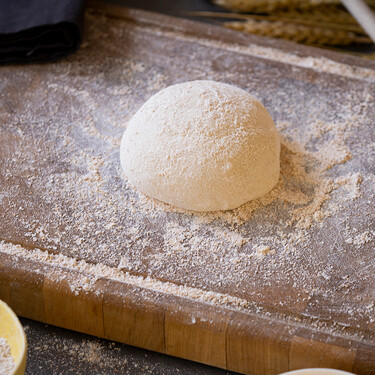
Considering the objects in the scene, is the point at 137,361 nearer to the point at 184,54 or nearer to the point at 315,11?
the point at 184,54

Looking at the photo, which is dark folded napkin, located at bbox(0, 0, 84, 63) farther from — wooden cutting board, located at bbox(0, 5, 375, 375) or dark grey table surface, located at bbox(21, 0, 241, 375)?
dark grey table surface, located at bbox(21, 0, 241, 375)

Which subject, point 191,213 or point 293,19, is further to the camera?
point 293,19

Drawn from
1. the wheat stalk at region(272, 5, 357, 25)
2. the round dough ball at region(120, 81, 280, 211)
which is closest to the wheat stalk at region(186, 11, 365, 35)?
the wheat stalk at region(272, 5, 357, 25)

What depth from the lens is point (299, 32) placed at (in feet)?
6.71

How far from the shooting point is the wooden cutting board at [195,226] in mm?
1068

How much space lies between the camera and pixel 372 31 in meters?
1.69

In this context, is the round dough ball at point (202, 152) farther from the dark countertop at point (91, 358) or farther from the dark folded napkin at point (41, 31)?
the dark folded napkin at point (41, 31)

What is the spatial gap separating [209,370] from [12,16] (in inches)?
46.7

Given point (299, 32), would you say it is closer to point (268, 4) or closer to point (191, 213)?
point (268, 4)

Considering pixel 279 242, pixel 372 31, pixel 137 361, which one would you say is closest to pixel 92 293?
pixel 137 361

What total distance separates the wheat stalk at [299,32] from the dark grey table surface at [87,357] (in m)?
A: 1.27

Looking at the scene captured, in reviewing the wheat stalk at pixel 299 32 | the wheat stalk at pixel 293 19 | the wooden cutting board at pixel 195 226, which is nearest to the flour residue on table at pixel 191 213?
the wooden cutting board at pixel 195 226

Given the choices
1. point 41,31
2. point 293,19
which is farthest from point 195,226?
point 293,19

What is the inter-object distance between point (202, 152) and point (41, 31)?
0.73m
